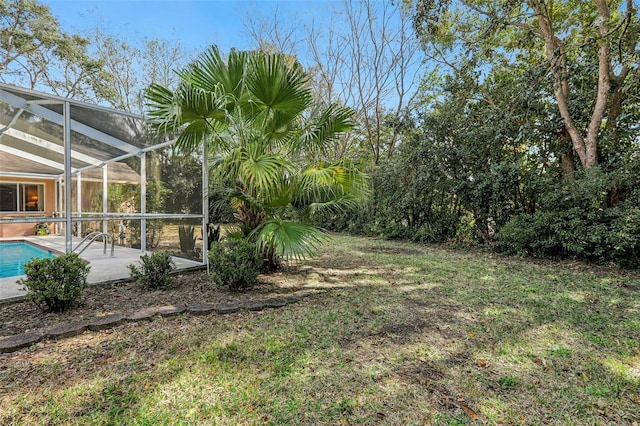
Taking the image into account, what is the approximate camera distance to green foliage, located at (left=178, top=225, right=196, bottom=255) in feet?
19.3

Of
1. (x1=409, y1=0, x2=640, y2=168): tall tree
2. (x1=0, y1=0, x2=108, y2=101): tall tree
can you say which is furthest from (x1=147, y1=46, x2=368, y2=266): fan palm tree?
(x1=0, y1=0, x2=108, y2=101): tall tree

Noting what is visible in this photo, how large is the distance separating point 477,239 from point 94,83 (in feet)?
59.6

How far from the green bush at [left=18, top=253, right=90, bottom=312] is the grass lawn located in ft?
2.70

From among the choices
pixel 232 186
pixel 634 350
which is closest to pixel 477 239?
pixel 634 350

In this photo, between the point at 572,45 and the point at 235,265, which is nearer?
the point at 235,265

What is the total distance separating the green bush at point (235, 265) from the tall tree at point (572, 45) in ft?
17.0

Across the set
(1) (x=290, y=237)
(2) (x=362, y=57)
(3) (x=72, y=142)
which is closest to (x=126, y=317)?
(1) (x=290, y=237)

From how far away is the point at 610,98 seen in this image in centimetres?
671

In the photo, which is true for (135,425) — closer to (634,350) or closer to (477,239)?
(634,350)

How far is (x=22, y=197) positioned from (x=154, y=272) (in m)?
9.64

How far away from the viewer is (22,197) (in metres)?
10.6

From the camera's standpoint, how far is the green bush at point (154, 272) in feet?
14.9

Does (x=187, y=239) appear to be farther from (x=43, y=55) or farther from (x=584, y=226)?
(x=43, y=55)

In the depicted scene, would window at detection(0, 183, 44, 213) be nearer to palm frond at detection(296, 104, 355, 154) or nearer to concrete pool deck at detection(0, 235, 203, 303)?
concrete pool deck at detection(0, 235, 203, 303)
